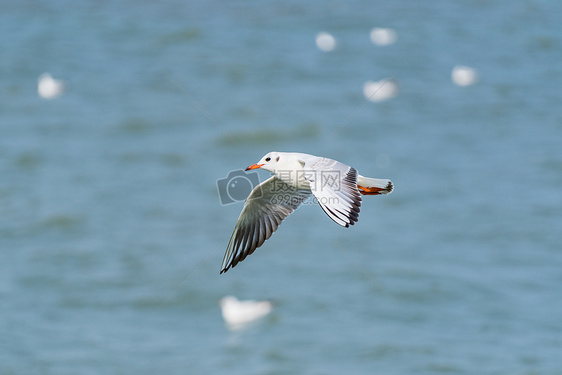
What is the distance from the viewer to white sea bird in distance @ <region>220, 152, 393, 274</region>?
622cm

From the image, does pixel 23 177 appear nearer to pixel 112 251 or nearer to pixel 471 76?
pixel 112 251

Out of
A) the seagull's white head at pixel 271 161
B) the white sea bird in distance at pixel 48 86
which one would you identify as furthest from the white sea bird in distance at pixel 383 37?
the seagull's white head at pixel 271 161

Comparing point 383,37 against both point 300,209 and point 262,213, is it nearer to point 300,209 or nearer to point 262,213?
point 300,209

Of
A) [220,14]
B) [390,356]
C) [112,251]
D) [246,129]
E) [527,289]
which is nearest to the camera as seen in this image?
[390,356]

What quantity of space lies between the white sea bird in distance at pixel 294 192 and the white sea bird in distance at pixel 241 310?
15.7m

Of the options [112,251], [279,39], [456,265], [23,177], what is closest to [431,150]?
[456,265]

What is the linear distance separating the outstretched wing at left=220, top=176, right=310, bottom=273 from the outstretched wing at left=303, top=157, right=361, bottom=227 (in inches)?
45.1

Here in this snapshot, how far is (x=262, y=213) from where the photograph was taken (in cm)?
805

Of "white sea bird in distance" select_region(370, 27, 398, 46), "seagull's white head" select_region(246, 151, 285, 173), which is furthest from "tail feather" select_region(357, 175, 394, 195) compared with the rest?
"white sea bird in distance" select_region(370, 27, 398, 46)

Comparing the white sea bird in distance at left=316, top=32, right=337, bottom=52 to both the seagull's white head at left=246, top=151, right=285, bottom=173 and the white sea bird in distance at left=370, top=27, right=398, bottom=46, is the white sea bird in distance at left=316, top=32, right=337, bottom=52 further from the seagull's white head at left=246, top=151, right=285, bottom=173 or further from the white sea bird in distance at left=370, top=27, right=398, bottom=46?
the seagull's white head at left=246, top=151, right=285, bottom=173

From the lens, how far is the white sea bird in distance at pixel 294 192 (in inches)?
245

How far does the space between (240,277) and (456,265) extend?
7.43 m

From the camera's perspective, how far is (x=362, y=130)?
30.7 metres

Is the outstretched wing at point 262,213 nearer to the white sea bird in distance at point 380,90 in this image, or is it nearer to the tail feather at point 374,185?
the tail feather at point 374,185
